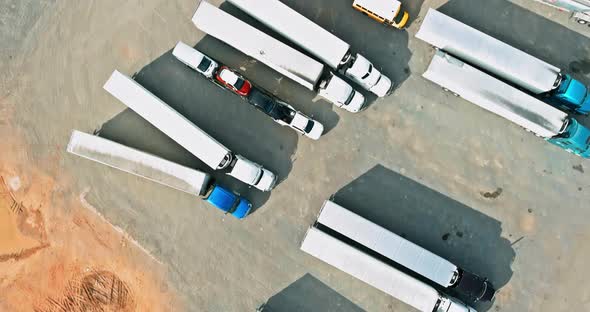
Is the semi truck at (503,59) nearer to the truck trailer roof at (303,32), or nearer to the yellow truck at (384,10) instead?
the yellow truck at (384,10)

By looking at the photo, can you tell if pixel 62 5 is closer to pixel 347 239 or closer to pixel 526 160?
pixel 347 239

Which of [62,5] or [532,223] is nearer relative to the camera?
[532,223]

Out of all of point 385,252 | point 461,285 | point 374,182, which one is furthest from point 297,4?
point 461,285

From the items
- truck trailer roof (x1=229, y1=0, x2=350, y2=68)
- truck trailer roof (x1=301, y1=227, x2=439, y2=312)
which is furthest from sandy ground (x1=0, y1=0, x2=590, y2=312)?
truck trailer roof (x1=229, y1=0, x2=350, y2=68)

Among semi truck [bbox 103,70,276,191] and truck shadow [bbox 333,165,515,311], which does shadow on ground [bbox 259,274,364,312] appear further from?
semi truck [bbox 103,70,276,191]

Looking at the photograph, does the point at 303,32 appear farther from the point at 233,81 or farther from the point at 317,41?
the point at 233,81

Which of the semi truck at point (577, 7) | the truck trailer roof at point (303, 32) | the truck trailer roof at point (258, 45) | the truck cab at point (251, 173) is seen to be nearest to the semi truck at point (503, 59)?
the semi truck at point (577, 7)
